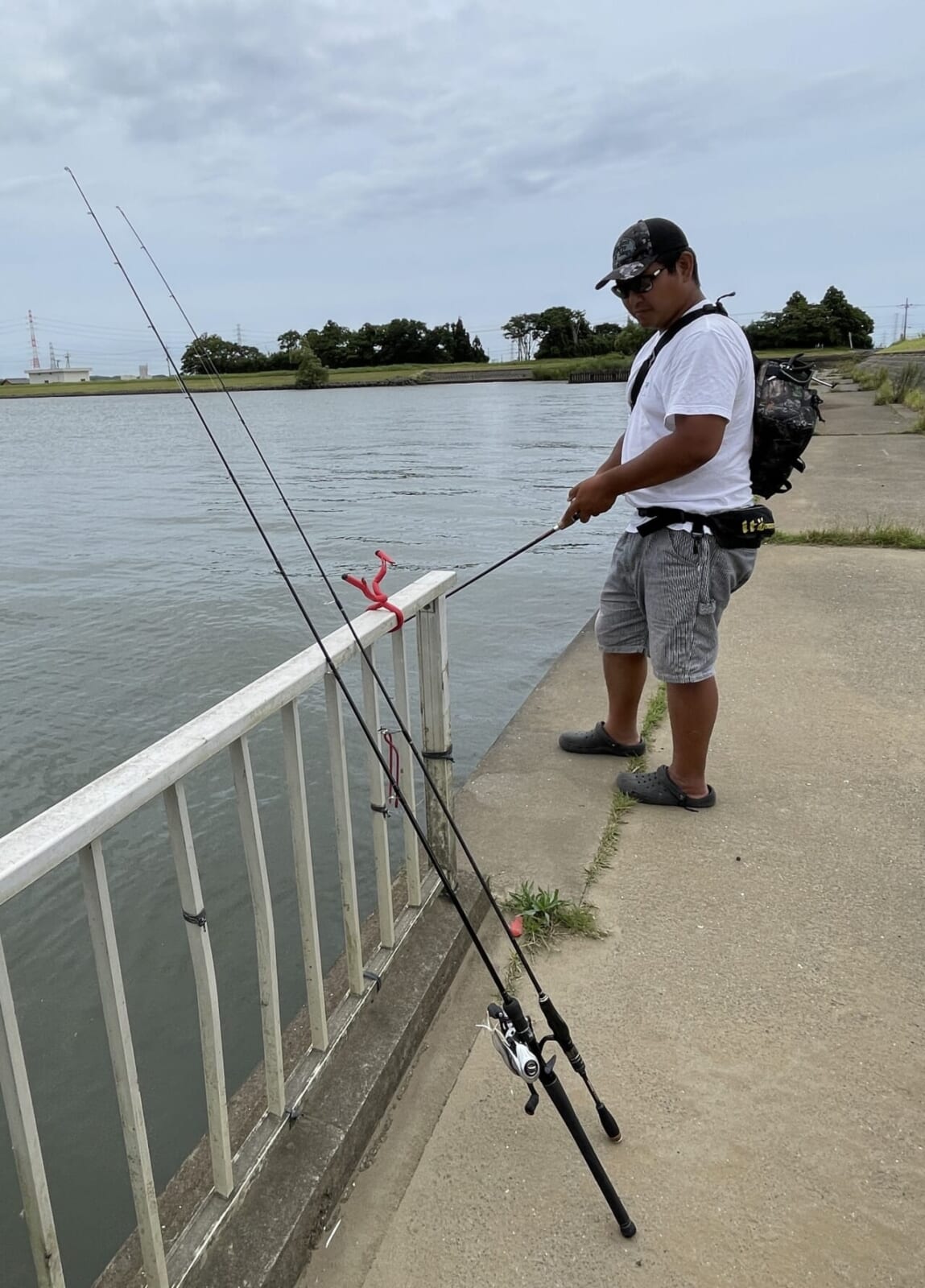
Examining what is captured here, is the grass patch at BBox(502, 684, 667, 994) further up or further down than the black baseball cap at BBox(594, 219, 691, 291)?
further down

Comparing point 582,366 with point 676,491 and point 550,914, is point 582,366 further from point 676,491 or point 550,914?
point 550,914

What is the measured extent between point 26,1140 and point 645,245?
2576 mm

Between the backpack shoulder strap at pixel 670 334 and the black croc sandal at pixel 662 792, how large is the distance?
129cm

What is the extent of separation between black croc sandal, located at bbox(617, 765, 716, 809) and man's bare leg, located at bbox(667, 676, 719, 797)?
0.08ft

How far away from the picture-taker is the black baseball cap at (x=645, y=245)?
8.76 ft

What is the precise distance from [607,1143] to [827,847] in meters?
1.42

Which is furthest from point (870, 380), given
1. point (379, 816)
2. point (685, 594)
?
point (379, 816)

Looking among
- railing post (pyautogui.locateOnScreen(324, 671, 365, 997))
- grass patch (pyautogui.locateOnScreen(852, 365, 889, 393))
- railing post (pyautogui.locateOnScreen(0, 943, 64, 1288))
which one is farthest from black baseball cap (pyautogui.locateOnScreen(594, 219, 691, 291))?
grass patch (pyautogui.locateOnScreen(852, 365, 889, 393))

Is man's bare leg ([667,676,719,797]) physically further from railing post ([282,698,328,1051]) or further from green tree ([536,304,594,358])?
green tree ([536,304,594,358])

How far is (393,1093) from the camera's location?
2.06 metres

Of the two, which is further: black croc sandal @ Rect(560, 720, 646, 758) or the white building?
the white building

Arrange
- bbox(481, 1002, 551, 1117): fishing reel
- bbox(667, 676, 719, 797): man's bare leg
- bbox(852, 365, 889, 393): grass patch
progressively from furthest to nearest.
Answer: bbox(852, 365, 889, 393): grass patch
bbox(667, 676, 719, 797): man's bare leg
bbox(481, 1002, 551, 1117): fishing reel

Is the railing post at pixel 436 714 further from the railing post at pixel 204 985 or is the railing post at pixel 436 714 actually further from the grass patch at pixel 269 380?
the grass patch at pixel 269 380

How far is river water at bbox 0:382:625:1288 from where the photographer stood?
8.87 feet
